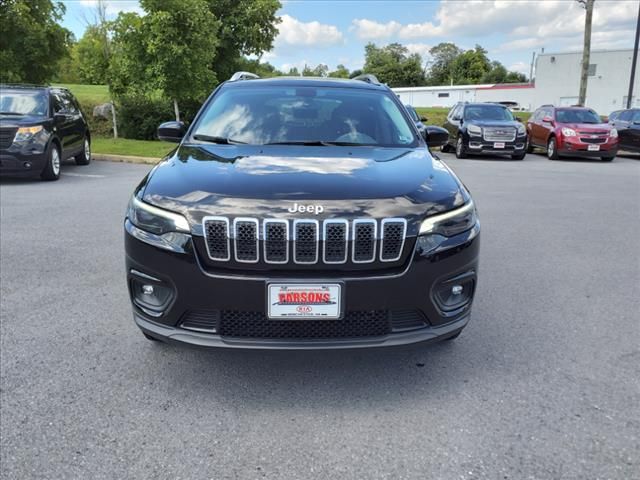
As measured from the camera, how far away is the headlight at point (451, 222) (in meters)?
2.76

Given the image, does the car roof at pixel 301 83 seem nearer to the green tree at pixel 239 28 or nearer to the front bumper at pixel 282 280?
the front bumper at pixel 282 280

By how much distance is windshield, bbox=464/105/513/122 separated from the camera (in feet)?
57.4

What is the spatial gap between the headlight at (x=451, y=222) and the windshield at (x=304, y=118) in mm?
1101

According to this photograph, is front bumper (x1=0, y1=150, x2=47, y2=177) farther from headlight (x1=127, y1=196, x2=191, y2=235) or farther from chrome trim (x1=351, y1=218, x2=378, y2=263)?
chrome trim (x1=351, y1=218, x2=378, y2=263)

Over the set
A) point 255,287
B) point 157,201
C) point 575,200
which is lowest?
point 575,200

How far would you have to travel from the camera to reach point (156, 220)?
9.18 feet

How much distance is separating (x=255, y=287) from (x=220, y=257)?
227 mm

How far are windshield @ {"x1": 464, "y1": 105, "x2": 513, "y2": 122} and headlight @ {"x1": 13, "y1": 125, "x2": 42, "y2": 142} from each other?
1230 centimetres

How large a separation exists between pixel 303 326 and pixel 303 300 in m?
0.16

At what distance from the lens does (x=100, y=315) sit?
4.05 m

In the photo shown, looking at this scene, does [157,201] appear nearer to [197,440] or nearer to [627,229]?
[197,440]

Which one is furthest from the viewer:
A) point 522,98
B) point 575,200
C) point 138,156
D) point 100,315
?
point 522,98

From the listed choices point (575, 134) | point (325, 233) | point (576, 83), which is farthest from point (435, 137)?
point (576, 83)

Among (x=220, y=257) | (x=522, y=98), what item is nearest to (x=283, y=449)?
(x=220, y=257)
